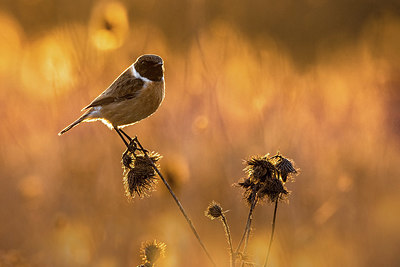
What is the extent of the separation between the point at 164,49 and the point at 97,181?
1.74m

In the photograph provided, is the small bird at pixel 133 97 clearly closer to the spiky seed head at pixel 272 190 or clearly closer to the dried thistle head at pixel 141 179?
the dried thistle head at pixel 141 179

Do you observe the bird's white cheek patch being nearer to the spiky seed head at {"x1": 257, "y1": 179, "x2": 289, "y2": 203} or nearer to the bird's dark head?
the bird's dark head

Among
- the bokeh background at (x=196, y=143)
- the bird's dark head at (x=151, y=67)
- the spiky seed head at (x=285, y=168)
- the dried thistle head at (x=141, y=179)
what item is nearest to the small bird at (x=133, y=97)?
the bird's dark head at (x=151, y=67)

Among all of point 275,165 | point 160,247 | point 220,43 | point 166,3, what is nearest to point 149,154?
point 160,247

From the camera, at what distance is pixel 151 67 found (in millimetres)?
3877

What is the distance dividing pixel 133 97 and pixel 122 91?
0.60 feet

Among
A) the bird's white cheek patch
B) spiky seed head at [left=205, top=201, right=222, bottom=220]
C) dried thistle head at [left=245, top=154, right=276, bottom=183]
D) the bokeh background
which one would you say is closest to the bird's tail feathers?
the bird's white cheek patch

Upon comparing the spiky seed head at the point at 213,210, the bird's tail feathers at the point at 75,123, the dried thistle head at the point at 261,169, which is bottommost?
the spiky seed head at the point at 213,210

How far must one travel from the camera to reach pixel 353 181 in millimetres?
5637

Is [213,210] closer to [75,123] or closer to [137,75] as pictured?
[137,75]

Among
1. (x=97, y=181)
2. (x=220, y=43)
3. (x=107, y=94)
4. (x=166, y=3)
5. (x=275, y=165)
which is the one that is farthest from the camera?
(x=166, y=3)

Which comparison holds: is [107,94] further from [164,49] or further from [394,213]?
[394,213]

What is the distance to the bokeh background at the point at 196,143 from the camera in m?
5.05

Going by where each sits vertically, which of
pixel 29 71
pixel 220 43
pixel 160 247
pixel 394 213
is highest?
pixel 220 43
